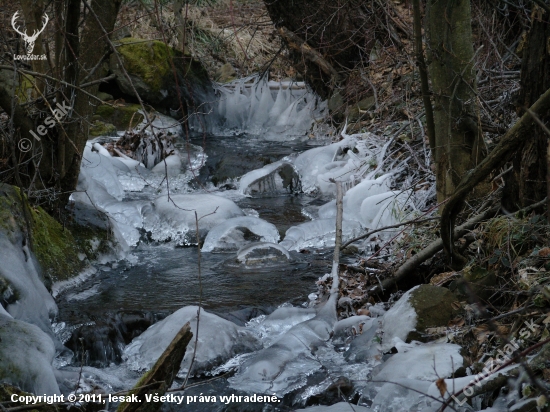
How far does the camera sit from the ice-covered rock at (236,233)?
646cm

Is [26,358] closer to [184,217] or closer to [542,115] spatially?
[542,115]

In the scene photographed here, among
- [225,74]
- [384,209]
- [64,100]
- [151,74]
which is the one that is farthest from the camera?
[225,74]

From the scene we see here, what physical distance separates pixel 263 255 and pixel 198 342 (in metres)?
1.99

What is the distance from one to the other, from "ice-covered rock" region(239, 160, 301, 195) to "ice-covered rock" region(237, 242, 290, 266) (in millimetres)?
2463

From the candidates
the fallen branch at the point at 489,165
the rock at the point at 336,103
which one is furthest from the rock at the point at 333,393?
the rock at the point at 336,103

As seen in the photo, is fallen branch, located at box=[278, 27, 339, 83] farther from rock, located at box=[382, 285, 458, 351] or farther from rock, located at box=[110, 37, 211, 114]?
rock, located at box=[382, 285, 458, 351]

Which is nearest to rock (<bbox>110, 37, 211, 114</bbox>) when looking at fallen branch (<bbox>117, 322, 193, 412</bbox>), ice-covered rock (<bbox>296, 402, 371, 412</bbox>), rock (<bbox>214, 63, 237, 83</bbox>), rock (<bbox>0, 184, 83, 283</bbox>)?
rock (<bbox>214, 63, 237, 83</bbox>)

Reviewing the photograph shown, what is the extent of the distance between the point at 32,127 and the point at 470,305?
3266 millimetres

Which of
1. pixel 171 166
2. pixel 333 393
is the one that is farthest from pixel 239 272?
pixel 171 166

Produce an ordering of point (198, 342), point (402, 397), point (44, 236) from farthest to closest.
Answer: point (44, 236), point (198, 342), point (402, 397)

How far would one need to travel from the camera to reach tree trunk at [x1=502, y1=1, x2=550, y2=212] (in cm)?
330

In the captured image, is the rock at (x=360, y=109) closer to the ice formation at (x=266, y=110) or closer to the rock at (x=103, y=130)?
the ice formation at (x=266, y=110)

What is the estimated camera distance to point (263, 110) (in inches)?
471

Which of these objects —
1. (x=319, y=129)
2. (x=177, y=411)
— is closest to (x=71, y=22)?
(x=177, y=411)
